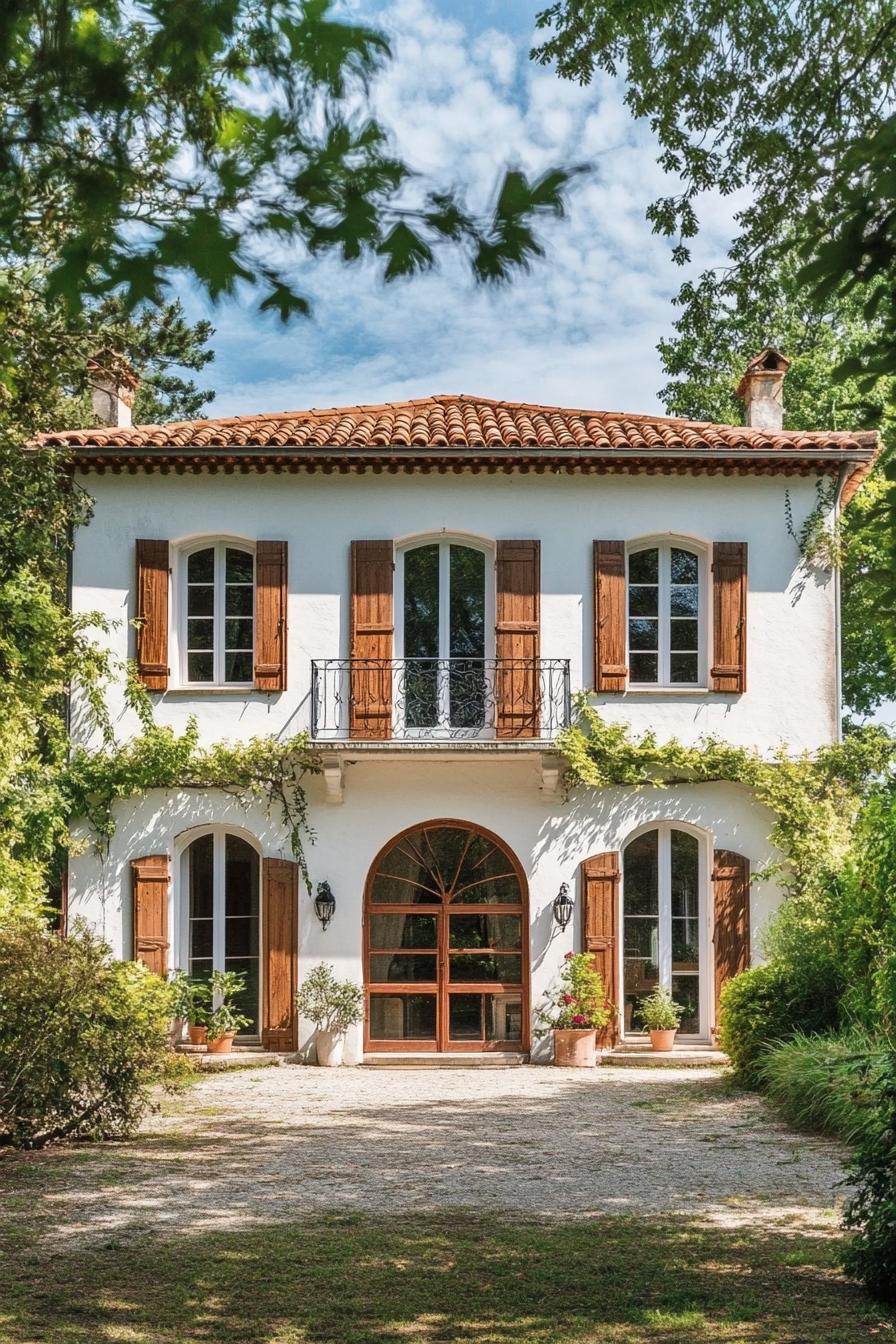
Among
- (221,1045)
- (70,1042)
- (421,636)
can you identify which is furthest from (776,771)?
(70,1042)

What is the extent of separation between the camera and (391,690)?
15758 millimetres

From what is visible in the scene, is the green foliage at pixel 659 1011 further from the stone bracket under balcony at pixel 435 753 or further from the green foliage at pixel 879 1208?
the green foliage at pixel 879 1208

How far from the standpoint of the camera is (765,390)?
57.1 ft

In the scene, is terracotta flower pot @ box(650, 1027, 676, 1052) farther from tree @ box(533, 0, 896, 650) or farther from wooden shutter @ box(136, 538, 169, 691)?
tree @ box(533, 0, 896, 650)

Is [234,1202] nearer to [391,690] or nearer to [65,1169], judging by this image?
[65,1169]

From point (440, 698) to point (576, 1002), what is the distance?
11.9 feet

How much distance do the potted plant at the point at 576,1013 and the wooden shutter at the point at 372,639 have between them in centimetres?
329

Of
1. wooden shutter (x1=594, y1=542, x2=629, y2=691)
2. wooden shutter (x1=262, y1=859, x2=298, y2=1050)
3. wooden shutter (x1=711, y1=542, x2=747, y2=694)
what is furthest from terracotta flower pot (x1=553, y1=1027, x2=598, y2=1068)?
wooden shutter (x1=711, y1=542, x2=747, y2=694)

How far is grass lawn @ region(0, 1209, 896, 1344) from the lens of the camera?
5.70 m

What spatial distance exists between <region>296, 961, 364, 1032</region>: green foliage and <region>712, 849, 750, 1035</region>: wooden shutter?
396cm

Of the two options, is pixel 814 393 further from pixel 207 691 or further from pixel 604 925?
pixel 207 691

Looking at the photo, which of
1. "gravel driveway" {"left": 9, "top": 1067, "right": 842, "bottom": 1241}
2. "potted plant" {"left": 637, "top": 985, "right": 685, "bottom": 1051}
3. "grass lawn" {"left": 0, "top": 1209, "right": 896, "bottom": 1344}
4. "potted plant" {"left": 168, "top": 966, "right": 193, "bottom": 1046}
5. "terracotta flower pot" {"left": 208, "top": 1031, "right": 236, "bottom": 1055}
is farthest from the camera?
"potted plant" {"left": 637, "top": 985, "right": 685, "bottom": 1051}

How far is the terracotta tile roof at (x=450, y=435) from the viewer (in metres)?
15.7

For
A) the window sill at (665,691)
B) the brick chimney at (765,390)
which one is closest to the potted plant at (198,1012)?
the window sill at (665,691)
